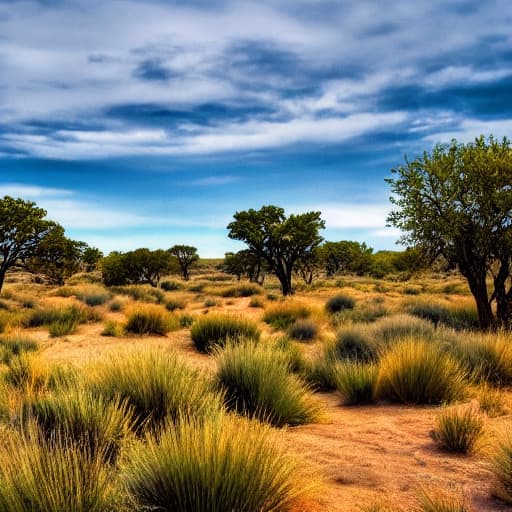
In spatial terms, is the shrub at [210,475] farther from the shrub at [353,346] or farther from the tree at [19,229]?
the tree at [19,229]

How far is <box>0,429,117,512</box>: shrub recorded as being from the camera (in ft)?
8.27

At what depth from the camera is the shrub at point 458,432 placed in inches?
190

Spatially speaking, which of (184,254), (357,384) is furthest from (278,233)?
(184,254)

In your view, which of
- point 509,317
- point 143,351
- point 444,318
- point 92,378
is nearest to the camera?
point 92,378

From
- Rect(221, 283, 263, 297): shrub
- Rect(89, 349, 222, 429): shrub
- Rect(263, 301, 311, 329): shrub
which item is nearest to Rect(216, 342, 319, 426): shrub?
Rect(89, 349, 222, 429): shrub

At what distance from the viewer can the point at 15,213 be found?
22.6m

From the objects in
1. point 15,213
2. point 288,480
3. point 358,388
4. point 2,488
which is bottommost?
point 358,388

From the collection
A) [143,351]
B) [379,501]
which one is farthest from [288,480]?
[143,351]

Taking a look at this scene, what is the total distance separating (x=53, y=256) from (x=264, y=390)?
21405 mm

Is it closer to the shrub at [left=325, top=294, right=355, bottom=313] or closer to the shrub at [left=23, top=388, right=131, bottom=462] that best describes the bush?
the shrub at [left=23, top=388, right=131, bottom=462]

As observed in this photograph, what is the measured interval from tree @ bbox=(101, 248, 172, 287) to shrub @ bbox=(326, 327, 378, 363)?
1563 inches

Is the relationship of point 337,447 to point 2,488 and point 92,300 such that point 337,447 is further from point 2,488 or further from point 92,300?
point 92,300

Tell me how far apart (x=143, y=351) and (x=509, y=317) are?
11.6 metres

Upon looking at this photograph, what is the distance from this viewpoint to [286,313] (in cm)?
2023
